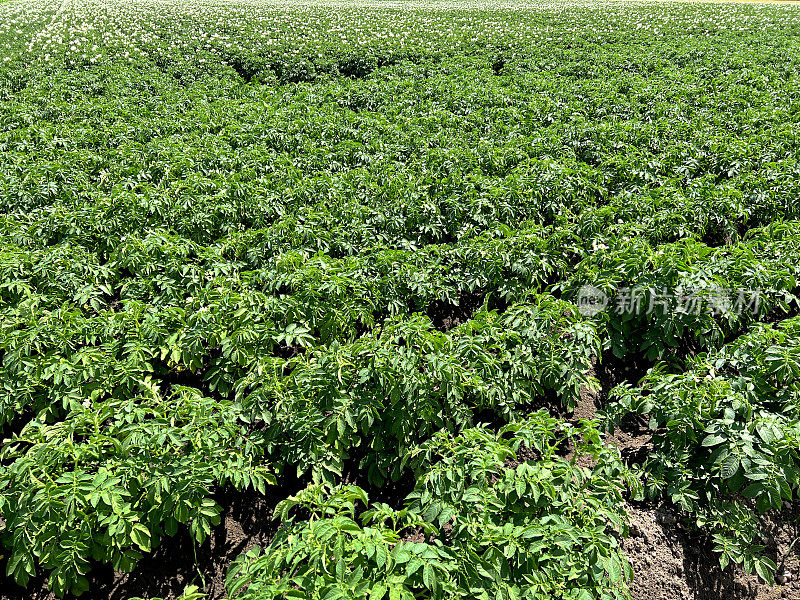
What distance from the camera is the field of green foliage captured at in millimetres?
2516

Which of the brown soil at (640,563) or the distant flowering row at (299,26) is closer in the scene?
the brown soil at (640,563)

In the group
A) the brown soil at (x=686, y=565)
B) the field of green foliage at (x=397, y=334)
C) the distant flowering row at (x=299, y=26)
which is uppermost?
the distant flowering row at (x=299, y=26)

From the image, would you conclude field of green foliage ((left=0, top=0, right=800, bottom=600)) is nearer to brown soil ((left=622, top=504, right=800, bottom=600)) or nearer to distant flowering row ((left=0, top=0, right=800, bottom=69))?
brown soil ((left=622, top=504, right=800, bottom=600))

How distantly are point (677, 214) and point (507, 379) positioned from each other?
2843 mm

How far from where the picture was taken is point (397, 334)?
344cm

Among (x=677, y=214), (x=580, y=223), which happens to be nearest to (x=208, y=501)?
(x=580, y=223)

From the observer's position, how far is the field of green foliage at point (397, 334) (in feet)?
8.25
